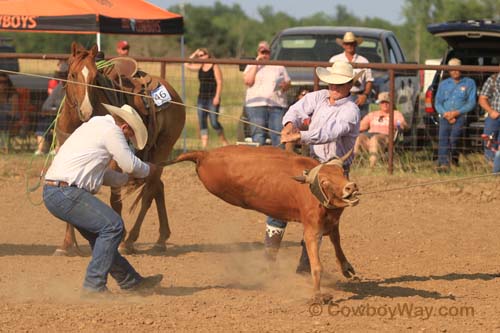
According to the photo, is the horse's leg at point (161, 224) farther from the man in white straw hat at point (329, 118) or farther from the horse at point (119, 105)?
the man in white straw hat at point (329, 118)

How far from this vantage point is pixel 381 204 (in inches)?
469

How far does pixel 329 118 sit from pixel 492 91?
5.80 meters

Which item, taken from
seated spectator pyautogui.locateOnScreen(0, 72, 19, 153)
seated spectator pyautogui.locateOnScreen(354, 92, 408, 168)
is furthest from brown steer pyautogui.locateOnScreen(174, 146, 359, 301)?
seated spectator pyautogui.locateOnScreen(0, 72, 19, 153)

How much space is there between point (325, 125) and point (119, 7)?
8.44 metres

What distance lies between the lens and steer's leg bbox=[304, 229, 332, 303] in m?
6.94

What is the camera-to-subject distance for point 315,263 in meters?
7.00

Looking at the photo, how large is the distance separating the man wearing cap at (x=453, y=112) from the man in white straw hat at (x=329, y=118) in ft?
18.5

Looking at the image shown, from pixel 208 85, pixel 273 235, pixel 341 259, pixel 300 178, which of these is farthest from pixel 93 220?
pixel 208 85

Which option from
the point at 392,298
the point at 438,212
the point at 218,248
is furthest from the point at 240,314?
the point at 438,212

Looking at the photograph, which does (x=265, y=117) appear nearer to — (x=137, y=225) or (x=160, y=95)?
(x=160, y=95)

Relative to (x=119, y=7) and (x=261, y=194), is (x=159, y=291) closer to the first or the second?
(x=261, y=194)

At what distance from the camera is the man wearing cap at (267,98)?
1332 cm

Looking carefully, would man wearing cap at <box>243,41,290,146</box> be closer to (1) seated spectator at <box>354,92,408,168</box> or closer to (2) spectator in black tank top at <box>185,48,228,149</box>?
(1) seated spectator at <box>354,92,408,168</box>

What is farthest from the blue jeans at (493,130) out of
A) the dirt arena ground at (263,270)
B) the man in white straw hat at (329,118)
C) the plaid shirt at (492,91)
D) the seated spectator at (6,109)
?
the seated spectator at (6,109)
